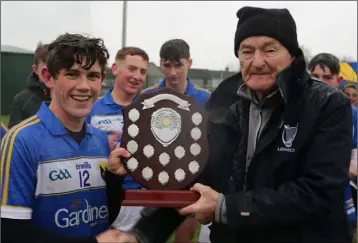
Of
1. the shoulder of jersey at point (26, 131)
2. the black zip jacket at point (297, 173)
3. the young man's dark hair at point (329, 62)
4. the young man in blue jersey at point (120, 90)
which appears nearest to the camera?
the black zip jacket at point (297, 173)

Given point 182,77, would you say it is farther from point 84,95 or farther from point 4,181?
point 4,181

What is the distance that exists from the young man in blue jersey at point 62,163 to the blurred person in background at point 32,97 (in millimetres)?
1743

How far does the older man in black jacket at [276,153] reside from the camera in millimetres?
1771

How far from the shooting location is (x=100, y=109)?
12.8 ft

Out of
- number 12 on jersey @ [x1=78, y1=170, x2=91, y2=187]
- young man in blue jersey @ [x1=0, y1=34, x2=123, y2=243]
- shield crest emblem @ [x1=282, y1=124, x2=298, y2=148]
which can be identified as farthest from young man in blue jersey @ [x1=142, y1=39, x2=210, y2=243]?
shield crest emblem @ [x1=282, y1=124, x2=298, y2=148]

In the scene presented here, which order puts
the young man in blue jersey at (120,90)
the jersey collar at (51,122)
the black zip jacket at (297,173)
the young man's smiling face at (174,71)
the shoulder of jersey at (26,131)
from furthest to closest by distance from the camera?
the young man's smiling face at (174,71) < the young man in blue jersey at (120,90) < the jersey collar at (51,122) < the shoulder of jersey at (26,131) < the black zip jacket at (297,173)

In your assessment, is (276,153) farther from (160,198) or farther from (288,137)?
(160,198)

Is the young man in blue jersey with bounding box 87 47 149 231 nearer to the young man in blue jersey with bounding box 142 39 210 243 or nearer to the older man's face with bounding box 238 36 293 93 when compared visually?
the young man in blue jersey with bounding box 142 39 210 243

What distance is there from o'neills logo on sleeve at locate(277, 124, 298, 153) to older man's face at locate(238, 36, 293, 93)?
228 mm

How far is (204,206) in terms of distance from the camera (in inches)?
73.7

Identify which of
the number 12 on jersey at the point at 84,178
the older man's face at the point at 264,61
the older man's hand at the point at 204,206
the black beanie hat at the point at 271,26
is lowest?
the older man's hand at the point at 204,206

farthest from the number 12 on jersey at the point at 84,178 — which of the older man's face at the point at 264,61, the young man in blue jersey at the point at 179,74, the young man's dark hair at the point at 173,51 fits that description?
the young man's dark hair at the point at 173,51

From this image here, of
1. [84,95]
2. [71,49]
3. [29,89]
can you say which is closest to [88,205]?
[84,95]

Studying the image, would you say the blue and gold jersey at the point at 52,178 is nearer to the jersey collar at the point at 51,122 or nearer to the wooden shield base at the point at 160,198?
the jersey collar at the point at 51,122
